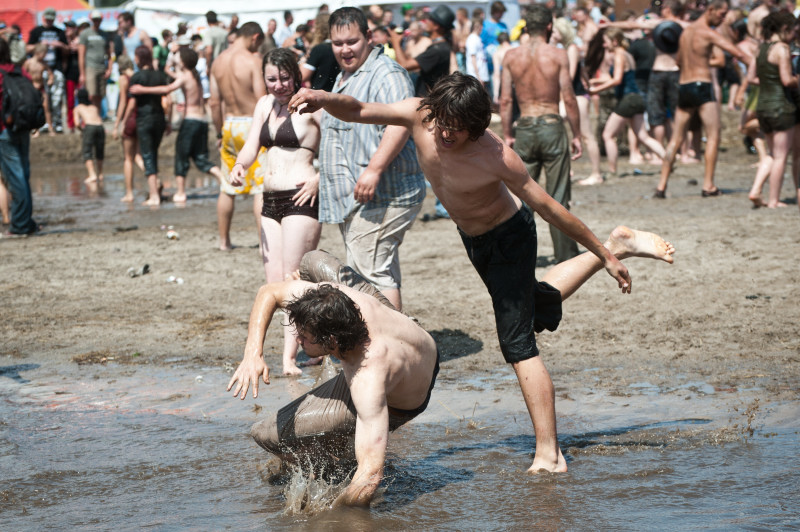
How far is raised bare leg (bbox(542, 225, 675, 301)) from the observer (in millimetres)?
4730

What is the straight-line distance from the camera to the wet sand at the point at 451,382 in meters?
4.23

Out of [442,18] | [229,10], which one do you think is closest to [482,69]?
[229,10]

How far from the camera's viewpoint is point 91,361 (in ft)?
21.5

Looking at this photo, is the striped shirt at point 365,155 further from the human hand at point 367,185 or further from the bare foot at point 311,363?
the bare foot at point 311,363

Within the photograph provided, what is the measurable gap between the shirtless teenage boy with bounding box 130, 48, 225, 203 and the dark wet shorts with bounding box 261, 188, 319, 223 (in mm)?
5765

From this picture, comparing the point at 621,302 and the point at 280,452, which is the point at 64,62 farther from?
the point at 280,452

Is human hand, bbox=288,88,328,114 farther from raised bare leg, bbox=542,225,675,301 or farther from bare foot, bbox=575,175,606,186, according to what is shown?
bare foot, bbox=575,175,606,186

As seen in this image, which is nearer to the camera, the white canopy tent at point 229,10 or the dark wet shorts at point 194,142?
the dark wet shorts at point 194,142

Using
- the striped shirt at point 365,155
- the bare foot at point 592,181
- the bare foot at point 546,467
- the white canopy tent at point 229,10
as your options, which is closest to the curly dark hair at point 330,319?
the bare foot at point 546,467

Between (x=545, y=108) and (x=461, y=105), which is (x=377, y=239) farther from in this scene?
(x=545, y=108)

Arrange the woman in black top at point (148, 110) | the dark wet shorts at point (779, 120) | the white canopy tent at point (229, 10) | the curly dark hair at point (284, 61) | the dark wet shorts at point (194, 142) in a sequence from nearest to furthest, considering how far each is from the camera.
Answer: the curly dark hair at point (284, 61) < the dark wet shorts at point (779, 120) < the dark wet shorts at point (194, 142) < the woman in black top at point (148, 110) < the white canopy tent at point (229, 10)

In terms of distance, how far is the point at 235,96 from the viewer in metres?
9.58

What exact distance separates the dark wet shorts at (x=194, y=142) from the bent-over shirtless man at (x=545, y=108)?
5182mm

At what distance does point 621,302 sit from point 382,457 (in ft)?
12.8
